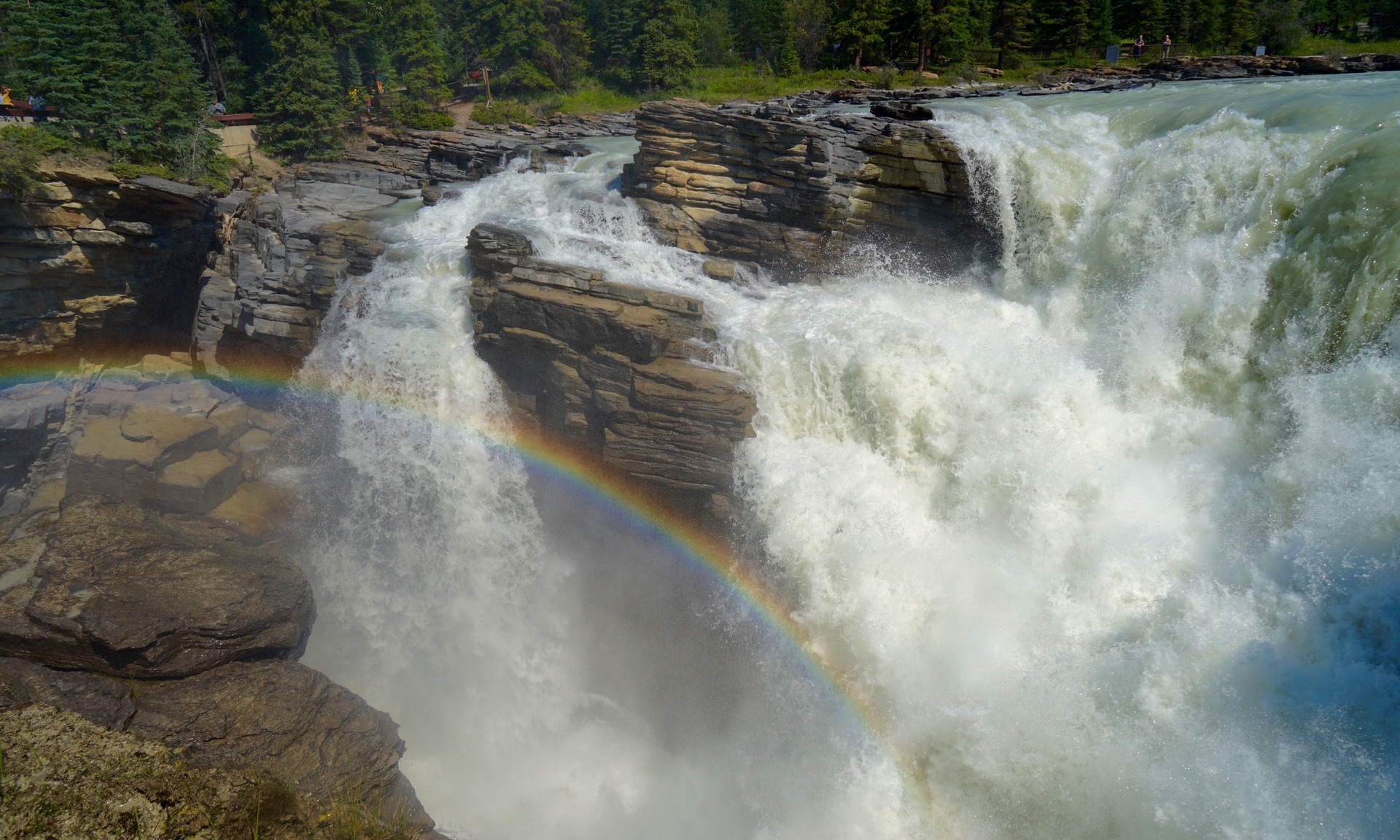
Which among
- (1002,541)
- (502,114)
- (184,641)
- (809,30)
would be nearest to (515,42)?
(502,114)

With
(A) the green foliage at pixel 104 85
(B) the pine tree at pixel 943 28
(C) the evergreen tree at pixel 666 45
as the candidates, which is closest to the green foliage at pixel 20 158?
(A) the green foliage at pixel 104 85

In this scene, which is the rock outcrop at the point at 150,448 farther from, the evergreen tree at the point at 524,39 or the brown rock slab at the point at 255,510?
the evergreen tree at the point at 524,39

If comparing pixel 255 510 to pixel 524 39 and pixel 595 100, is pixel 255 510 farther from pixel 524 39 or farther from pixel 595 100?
pixel 524 39

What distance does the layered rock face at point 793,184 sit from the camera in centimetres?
1460

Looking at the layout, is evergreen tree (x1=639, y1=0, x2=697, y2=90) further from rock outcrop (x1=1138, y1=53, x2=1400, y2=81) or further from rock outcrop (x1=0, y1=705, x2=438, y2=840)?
rock outcrop (x1=0, y1=705, x2=438, y2=840)

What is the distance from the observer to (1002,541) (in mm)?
9859

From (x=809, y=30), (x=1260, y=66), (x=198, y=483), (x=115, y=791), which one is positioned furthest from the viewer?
(x=809, y=30)

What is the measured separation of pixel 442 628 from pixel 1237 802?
10507mm

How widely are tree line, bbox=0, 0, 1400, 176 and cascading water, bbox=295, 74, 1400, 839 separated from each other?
10.9 metres

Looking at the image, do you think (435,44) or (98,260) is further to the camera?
(435,44)

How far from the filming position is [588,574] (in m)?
12.2

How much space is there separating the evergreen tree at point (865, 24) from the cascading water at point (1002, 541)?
89.3 feet

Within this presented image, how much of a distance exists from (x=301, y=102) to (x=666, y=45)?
2083 cm

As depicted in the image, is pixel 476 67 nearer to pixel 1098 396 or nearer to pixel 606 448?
pixel 606 448
